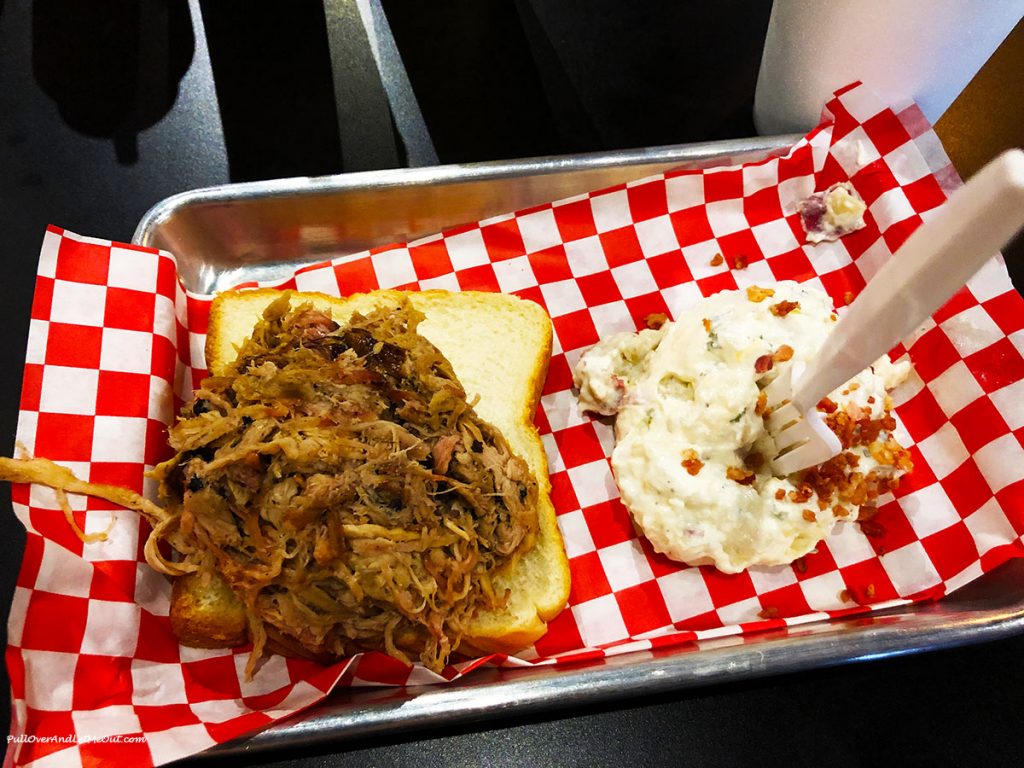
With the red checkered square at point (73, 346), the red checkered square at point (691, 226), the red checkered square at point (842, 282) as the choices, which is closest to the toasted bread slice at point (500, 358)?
the red checkered square at point (73, 346)

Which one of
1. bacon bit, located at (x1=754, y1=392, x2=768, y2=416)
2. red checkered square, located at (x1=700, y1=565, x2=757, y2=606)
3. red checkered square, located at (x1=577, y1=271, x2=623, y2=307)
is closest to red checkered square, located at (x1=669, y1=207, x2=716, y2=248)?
red checkered square, located at (x1=577, y1=271, x2=623, y2=307)

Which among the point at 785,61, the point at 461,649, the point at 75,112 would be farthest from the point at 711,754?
the point at 75,112

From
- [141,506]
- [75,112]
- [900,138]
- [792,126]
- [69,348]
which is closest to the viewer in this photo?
[141,506]

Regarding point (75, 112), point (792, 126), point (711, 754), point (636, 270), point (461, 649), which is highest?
point (75, 112)

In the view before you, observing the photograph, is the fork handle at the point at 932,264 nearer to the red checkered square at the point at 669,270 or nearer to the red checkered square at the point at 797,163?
the red checkered square at the point at 669,270

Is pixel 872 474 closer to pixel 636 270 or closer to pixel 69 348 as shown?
pixel 636 270

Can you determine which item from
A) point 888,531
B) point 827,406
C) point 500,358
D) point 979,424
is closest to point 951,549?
point 888,531
